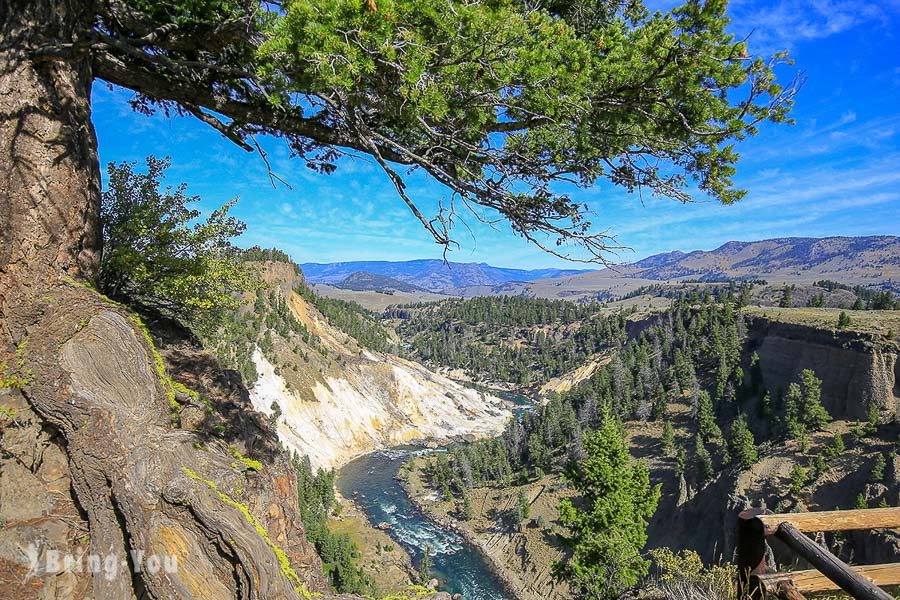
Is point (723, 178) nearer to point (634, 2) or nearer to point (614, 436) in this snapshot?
point (634, 2)

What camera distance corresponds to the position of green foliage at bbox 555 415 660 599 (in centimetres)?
1630

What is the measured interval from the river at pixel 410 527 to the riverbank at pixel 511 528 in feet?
4.07

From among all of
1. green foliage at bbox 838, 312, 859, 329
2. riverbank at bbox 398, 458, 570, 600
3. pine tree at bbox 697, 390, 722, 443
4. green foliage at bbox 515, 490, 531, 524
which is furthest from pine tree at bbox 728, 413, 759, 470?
green foliage at bbox 515, 490, 531, 524

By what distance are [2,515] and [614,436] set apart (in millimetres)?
16769

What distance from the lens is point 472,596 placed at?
47.3 meters

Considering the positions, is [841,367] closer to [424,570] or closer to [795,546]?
[424,570]

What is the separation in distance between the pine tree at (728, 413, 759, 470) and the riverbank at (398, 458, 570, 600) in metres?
21.2

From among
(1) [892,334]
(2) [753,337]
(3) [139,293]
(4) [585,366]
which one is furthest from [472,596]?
(4) [585,366]

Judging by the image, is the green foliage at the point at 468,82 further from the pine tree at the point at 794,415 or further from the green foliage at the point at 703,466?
the pine tree at the point at 794,415

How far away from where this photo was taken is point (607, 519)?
16.5 metres

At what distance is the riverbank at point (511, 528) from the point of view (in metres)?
49.5

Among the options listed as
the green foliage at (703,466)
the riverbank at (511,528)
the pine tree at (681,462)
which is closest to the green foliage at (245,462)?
the riverbank at (511,528)

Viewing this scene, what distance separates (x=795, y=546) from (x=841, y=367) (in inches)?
2940

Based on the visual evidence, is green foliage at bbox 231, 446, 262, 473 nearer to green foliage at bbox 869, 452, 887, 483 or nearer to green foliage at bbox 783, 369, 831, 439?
green foliage at bbox 869, 452, 887, 483
